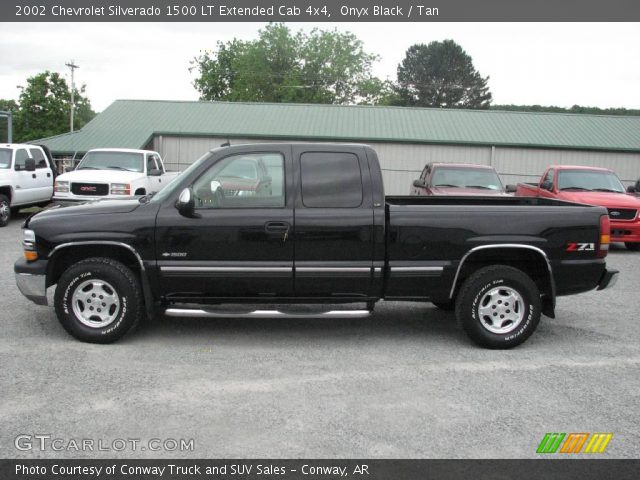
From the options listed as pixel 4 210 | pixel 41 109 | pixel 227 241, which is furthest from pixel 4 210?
pixel 41 109

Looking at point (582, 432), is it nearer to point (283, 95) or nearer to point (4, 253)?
point (4, 253)

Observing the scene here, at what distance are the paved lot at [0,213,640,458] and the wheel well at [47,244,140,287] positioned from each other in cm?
65

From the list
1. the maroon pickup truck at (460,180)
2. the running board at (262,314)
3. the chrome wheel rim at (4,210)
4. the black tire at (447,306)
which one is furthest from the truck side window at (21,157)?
the black tire at (447,306)

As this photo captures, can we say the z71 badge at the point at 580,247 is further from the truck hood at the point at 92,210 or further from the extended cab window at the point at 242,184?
the truck hood at the point at 92,210

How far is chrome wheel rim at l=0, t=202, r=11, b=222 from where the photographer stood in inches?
589

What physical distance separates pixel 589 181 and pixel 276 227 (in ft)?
35.3

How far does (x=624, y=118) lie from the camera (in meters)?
30.9

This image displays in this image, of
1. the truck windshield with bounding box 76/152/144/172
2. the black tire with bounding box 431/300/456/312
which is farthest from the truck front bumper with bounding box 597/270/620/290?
the truck windshield with bounding box 76/152/144/172

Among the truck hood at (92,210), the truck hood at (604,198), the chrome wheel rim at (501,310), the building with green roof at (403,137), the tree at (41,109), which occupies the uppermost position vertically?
the tree at (41,109)

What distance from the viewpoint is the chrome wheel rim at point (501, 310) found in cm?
603

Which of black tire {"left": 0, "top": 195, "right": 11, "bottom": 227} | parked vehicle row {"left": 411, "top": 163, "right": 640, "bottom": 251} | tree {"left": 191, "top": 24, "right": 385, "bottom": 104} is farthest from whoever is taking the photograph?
tree {"left": 191, "top": 24, "right": 385, "bottom": 104}

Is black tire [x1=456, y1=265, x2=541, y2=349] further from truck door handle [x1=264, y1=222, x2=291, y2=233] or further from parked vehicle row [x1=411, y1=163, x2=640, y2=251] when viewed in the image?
parked vehicle row [x1=411, y1=163, x2=640, y2=251]

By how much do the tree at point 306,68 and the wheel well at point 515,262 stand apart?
5664 cm

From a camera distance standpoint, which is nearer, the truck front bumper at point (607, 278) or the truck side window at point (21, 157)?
the truck front bumper at point (607, 278)
